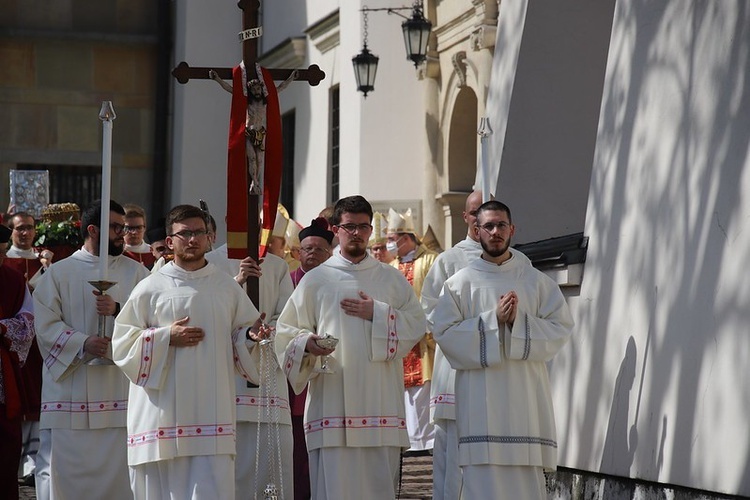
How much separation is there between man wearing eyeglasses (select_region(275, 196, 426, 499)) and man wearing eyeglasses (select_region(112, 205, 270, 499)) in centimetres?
49

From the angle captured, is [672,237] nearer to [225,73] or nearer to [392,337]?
[392,337]

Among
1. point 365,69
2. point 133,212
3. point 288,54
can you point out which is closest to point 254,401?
point 133,212

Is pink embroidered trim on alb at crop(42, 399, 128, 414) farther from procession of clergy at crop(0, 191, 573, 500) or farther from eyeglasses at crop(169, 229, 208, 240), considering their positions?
eyeglasses at crop(169, 229, 208, 240)

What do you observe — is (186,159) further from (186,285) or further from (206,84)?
(186,285)

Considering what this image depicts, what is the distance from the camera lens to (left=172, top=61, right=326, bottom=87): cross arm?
10.1 meters

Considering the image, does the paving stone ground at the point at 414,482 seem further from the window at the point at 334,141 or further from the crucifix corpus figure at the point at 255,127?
the window at the point at 334,141

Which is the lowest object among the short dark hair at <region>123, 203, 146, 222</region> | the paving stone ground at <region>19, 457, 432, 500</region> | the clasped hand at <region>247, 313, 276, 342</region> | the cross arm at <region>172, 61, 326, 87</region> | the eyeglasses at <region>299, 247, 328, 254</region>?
the paving stone ground at <region>19, 457, 432, 500</region>

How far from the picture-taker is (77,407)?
1112 centimetres

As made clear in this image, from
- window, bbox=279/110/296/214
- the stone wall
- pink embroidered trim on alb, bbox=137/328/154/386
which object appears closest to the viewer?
pink embroidered trim on alb, bbox=137/328/154/386

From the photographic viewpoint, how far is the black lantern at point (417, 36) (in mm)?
19906

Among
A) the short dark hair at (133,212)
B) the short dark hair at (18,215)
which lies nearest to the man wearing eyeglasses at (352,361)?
the short dark hair at (133,212)

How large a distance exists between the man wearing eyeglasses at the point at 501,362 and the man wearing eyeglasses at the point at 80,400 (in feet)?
8.11

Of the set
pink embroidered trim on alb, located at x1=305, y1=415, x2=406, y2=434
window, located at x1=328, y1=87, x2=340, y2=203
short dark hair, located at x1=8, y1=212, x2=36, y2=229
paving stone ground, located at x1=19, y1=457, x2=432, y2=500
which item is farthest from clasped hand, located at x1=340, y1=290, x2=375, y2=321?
window, located at x1=328, y1=87, x2=340, y2=203

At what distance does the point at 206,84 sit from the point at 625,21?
18185mm
